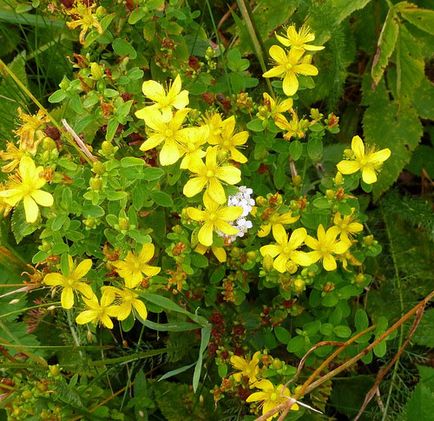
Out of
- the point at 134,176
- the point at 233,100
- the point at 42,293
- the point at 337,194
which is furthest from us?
the point at 42,293

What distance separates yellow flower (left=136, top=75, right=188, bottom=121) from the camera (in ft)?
3.53

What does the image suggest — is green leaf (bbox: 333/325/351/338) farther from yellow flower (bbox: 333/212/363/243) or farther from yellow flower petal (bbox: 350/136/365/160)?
yellow flower petal (bbox: 350/136/365/160)

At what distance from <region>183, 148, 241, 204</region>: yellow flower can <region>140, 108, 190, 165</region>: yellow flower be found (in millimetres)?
42

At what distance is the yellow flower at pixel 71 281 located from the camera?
3.78 ft

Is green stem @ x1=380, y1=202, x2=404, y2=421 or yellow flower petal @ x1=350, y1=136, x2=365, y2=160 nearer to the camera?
yellow flower petal @ x1=350, y1=136, x2=365, y2=160

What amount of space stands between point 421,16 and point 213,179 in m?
0.68

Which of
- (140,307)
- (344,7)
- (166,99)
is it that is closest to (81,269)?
(140,307)

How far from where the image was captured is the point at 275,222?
48.5 inches

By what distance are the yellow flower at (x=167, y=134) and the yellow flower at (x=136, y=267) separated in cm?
18

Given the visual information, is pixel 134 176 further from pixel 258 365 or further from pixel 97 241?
pixel 258 365

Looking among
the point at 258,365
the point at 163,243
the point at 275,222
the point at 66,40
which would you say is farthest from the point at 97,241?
the point at 66,40

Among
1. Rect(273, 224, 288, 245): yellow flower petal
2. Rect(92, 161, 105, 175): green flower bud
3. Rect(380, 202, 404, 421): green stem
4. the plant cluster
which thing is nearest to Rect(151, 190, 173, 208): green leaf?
the plant cluster

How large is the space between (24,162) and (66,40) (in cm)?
80

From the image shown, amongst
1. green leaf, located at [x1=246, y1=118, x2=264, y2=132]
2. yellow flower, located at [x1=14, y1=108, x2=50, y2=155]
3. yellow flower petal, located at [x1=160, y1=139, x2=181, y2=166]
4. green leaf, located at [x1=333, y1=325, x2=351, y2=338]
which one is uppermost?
yellow flower, located at [x1=14, y1=108, x2=50, y2=155]
